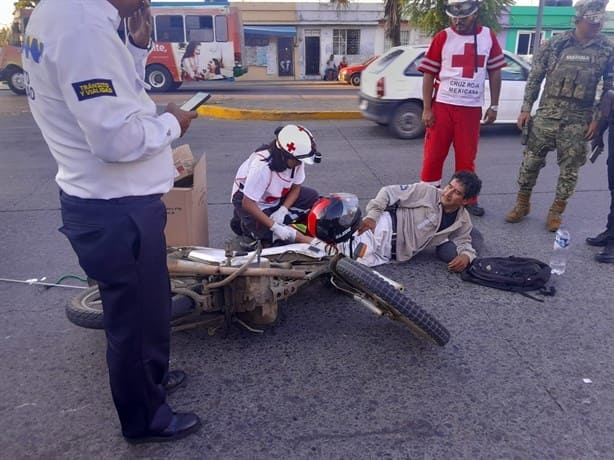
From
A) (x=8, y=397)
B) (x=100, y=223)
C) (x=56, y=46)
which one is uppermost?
(x=56, y=46)

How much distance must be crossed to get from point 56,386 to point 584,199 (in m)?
5.49

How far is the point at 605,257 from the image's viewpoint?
409cm

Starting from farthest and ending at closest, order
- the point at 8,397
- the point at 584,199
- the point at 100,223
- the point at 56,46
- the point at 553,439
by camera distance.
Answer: the point at 584,199 < the point at 8,397 < the point at 553,439 < the point at 100,223 < the point at 56,46

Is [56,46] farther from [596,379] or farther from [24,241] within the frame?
[24,241]

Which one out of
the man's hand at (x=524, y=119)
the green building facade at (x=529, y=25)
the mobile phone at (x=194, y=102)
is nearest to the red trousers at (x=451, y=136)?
the man's hand at (x=524, y=119)

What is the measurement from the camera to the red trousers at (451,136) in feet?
15.5

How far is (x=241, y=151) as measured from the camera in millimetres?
8234

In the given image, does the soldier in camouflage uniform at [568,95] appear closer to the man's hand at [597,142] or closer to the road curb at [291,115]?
the man's hand at [597,142]

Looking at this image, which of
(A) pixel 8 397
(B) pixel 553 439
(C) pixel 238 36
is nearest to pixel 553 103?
(B) pixel 553 439

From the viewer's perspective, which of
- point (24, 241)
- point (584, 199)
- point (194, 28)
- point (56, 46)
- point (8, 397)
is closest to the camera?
point (56, 46)

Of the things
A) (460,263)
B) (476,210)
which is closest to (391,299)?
(460,263)

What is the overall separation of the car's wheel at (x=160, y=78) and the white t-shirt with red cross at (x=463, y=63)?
15154 millimetres

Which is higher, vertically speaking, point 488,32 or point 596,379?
point 488,32

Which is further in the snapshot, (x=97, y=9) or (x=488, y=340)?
(x=488, y=340)
